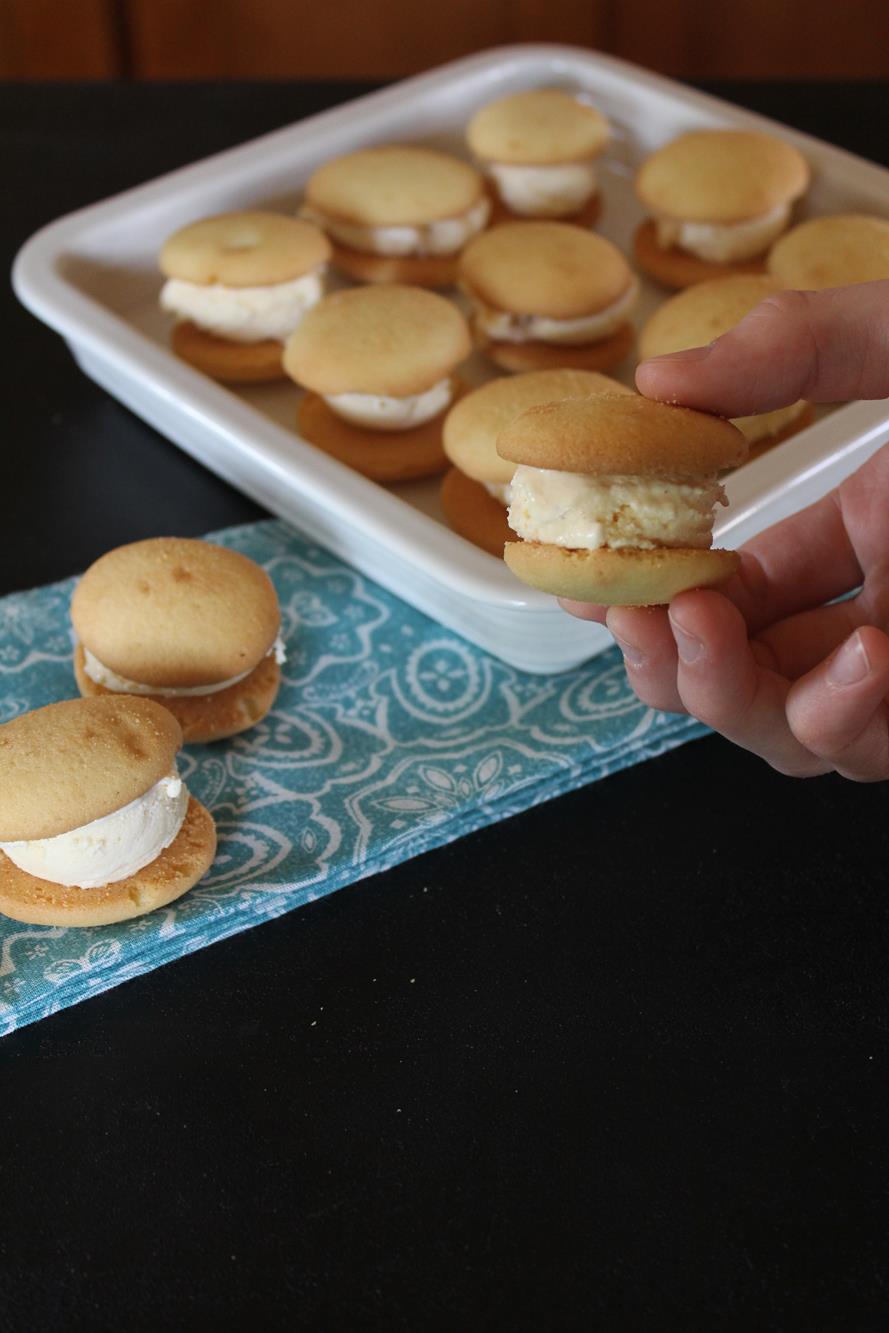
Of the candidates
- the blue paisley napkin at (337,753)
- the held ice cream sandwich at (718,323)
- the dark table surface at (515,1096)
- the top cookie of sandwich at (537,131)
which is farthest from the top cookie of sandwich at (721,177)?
the dark table surface at (515,1096)

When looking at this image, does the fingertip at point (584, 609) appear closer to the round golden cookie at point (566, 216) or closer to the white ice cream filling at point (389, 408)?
the white ice cream filling at point (389, 408)

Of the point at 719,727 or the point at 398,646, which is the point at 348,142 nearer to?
the point at 398,646

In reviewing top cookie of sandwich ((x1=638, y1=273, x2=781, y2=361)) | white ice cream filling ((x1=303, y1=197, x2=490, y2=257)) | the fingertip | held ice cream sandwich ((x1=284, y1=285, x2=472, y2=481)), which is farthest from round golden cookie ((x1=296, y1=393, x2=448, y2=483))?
the fingertip

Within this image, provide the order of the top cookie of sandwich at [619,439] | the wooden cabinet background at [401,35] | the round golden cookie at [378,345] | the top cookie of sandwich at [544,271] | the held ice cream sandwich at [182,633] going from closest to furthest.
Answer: the top cookie of sandwich at [619,439]
the held ice cream sandwich at [182,633]
the round golden cookie at [378,345]
the top cookie of sandwich at [544,271]
the wooden cabinet background at [401,35]

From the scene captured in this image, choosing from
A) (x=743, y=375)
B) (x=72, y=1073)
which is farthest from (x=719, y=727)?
(x=72, y=1073)

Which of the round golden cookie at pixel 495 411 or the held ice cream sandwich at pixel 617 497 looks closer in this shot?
the held ice cream sandwich at pixel 617 497

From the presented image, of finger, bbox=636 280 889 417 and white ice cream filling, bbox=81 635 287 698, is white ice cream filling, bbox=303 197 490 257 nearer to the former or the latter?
white ice cream filling, bbox=81 635 287 698
